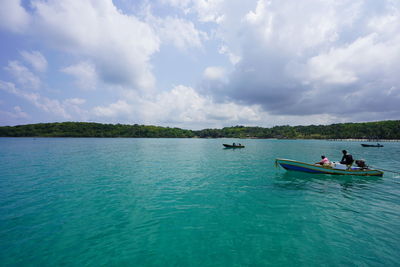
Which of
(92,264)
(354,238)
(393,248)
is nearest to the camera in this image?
(92,264)

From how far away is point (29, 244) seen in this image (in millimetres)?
8180

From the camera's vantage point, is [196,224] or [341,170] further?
[341,170]

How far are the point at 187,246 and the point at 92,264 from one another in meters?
3.96

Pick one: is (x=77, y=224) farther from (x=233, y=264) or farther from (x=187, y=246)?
(x=233, y=264)

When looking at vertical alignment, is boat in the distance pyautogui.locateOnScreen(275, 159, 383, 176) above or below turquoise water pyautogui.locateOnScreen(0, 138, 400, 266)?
above

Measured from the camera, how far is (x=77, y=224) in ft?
32.9

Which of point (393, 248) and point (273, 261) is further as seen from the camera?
point (393, 248)

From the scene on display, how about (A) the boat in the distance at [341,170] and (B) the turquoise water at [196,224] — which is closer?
(B) the turquoise water at [196,224]

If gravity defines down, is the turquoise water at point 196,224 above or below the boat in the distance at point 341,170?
below

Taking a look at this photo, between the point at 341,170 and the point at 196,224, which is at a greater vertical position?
the point at 341,170

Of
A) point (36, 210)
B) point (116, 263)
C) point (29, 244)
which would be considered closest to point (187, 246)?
point (116, 263)

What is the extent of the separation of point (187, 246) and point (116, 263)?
120 inches

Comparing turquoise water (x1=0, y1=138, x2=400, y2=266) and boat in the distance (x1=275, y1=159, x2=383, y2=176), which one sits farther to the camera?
boat in the distance (x1=275, y1=159, x2=383, y2=176)

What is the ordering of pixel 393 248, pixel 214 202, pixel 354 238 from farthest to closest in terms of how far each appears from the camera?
pixel 214 202 < pixel 354 238 < pixel 393 248
